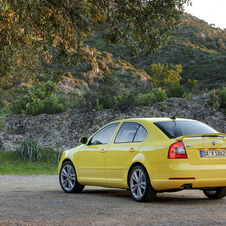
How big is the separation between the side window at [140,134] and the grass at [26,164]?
26.8 ft

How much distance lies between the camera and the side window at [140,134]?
23.8ft

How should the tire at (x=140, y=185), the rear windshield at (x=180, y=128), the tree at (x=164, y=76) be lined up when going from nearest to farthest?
1. the tire at (x=140, y=185)
2. the rear windshield at (x=180, y=128)
3. the tree at (x=164, y=76)

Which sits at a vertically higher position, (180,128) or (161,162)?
(180,128)

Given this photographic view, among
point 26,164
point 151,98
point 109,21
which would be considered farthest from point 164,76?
point 109,21

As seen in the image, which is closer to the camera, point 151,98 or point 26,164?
point 26,164

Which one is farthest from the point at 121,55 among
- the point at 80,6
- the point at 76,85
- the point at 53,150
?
the point at 80,6

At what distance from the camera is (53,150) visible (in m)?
17.9

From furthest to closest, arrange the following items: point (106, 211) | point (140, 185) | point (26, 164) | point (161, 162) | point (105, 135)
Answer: point (26, 164)
point (105, 135)
point (140, 185)
point (161, 162)
point (106, 211)

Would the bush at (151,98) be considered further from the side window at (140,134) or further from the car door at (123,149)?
the side window at (140,134)

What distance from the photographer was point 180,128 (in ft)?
23.5

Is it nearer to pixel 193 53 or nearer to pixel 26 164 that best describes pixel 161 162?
pixel 26 164

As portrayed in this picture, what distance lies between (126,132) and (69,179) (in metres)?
2.10

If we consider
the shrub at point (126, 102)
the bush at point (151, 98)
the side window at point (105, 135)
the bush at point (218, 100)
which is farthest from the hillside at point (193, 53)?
the side window at point (105, 135)

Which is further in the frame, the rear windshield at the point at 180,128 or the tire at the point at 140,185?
the rear windshield at the point at 180,128
